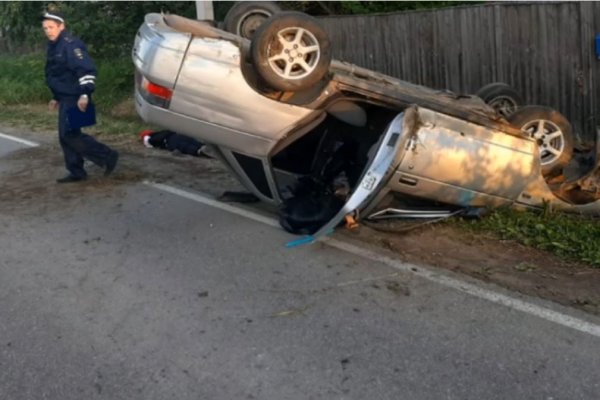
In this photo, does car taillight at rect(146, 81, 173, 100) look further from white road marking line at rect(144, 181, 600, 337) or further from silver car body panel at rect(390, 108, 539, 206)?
silver car body panel at rect(390, 108, 539, 206)

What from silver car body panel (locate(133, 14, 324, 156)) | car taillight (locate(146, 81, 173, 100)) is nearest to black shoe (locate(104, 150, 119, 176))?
silver car body panel (locate(133, 14, 324, 156))

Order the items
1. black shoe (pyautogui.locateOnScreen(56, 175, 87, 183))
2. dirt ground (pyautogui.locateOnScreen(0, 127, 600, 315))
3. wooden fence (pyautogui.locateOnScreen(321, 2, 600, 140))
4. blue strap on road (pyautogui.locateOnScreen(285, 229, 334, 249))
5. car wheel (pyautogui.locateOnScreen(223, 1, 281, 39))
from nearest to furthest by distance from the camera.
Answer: dirt ground (pyautogui.locateOnScreen(0, 127, 600, 315)) < blue strap on road (pyautogui.locateOnScreen(285, 229, 334, 249)) < car wheel (pyautogui.locateOnScreen(223, 1, 281, 39)) < black shoe (pyautogui.locateOnScreen(56, 175, 87, 183)) < wooden fence (pyautogui.locateOnScreen(321, 2, 600, 140))

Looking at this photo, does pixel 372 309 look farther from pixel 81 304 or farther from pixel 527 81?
pixel 527 81

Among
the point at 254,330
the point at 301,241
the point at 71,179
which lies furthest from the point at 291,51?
the point at 71,179

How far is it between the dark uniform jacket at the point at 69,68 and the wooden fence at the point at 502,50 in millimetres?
4811

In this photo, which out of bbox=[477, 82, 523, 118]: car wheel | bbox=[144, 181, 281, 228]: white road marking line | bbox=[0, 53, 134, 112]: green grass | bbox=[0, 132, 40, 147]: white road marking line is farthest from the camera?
bbox=[0, 53, 134, 112]: green grass

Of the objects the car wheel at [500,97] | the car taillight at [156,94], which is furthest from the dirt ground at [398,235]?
the car wheel at [500,97]

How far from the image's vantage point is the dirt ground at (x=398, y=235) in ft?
16.4

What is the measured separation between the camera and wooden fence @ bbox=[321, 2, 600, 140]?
883 centimetres

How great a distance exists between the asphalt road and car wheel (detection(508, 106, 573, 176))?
192cm

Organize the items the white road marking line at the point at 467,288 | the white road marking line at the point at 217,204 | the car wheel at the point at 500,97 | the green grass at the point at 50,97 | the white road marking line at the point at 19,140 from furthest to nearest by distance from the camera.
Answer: the green grass at the point at 50,97 < the white road marking line at the point at 19,140 < the car wheel at the point at 500,97 < the white road marking line at the point at 217,204 < the white road marking line at the point at 467,288

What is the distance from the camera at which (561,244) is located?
5.62 meters

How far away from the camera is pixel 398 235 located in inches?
233

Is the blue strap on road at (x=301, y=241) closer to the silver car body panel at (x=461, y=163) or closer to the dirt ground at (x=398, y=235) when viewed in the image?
the dirt ground at (x=398, y=235)
